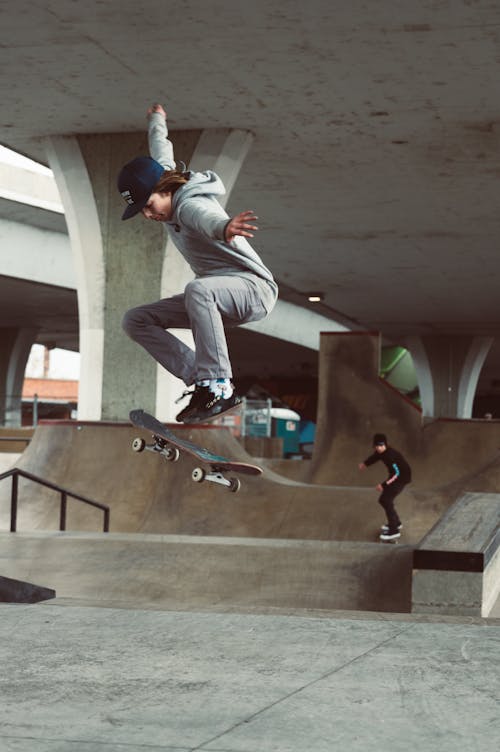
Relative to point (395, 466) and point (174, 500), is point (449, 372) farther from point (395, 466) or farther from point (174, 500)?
point (174, 500)

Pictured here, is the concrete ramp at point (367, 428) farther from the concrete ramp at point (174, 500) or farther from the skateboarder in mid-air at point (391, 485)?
the skateboarder in mid-air at point (391, 485)

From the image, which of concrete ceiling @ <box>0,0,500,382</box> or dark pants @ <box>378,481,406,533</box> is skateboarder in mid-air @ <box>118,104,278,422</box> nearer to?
concrete ceiling @ <box>0,0,500,382</box>

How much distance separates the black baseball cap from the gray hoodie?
177 millimetres

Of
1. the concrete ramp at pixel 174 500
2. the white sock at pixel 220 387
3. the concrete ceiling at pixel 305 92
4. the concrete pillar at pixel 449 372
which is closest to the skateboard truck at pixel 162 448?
the white sock at pixel 220 387

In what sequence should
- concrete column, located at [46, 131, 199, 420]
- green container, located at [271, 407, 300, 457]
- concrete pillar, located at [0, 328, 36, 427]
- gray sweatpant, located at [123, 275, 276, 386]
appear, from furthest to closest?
green container, located at [271, 407, 300, 457], concrete pillar, located at [0, 328, 36, 427], concrete column, located at [46, 131, 199, 420], gray sweatpant, located at [123, 275, 276, 386]

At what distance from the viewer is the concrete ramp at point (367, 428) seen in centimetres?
2327

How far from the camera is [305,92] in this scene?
605 inches

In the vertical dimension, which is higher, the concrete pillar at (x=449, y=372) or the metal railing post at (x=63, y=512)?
the concrete pillar at (x=449, y=372)

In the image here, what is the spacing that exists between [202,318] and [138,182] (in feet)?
3.09

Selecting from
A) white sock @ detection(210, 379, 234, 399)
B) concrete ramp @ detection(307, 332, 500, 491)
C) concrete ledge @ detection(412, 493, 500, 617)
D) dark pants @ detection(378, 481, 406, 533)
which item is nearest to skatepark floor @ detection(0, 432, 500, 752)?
white sock @ detection(210, 379, 234, 399)

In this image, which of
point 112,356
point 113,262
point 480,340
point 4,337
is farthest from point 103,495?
point 480,340

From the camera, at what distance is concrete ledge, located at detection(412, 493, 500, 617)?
31.3 feet

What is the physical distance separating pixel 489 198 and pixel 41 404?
39525 mm

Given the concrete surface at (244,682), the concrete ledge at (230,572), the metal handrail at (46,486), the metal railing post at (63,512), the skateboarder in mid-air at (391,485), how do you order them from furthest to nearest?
1. the skateboarder in mid-air at (391,485)
2. the metal railing post at (63,512)
3. the metal handrail at (46,486)
4. the concrete ledge at (230,572)
5. the concrete surface at (244,682)
